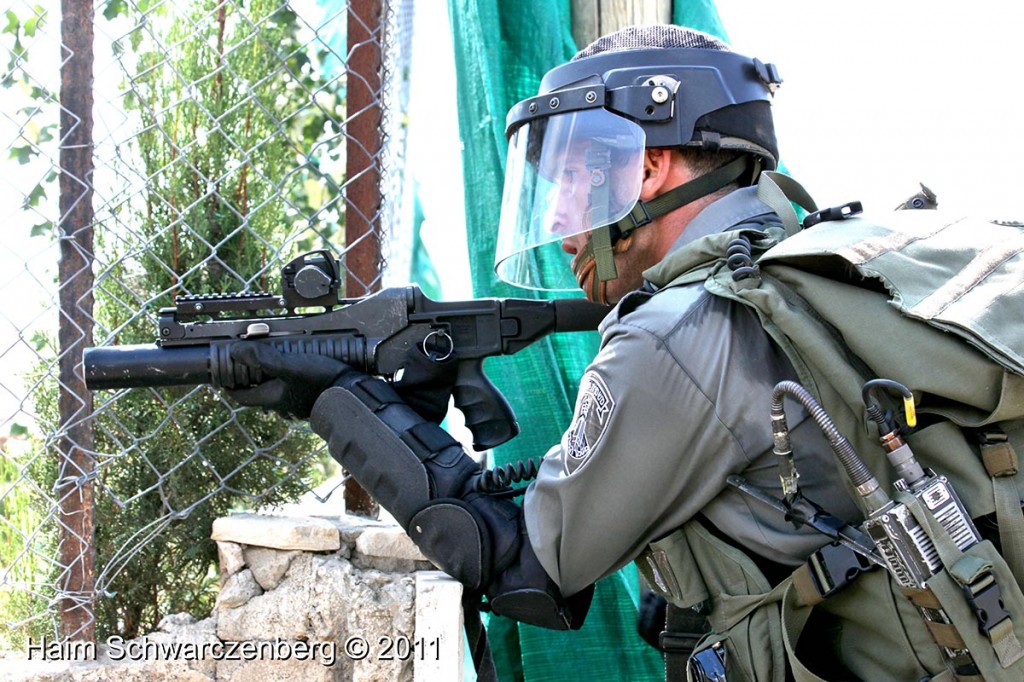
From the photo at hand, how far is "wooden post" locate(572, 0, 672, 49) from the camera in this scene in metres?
2.87

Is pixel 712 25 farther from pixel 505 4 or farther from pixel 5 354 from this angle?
pixel 5 354

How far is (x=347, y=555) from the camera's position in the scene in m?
2.54

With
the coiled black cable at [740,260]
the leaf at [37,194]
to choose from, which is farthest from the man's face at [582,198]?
the leaf at [37,194]

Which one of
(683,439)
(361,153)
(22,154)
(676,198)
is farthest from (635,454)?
(22,154)

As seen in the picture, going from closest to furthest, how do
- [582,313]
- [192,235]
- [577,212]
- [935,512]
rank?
1. [935,512]
2. [577,212]
3. [582,313]
4. [192,235]

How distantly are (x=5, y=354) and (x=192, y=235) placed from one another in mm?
540

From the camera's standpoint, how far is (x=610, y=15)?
2898mm

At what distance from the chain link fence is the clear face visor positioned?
0.61 meters

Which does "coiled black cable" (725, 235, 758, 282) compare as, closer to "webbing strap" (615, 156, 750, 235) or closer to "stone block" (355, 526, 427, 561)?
"webbing strap" (615, 156, 750, 235)

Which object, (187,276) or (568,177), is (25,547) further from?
(568,177)

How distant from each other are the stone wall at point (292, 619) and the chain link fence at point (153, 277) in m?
0.18

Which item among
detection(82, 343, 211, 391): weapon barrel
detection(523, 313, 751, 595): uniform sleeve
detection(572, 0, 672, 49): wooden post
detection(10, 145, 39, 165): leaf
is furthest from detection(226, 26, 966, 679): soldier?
detection(10, 145, 39, 165): leaf

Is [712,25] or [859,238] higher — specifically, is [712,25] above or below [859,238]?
above

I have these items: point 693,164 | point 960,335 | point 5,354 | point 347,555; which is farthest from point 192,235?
point 960,335
